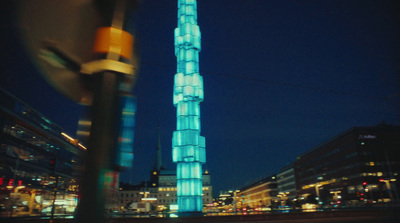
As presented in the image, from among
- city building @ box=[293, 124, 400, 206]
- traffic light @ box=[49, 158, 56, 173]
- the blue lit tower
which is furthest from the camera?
city building @ box=[293, 124, 400, 206]

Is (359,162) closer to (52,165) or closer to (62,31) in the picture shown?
(52,165)

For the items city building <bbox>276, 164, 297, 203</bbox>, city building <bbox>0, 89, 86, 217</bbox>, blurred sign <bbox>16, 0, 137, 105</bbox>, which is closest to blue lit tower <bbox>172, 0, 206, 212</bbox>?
city building <bbox>0, 89, 86, 217</bbox>

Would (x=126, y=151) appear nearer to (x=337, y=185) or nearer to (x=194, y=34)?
(x=194, y=34)

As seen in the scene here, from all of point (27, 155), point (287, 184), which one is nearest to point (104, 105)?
point (27, 155)

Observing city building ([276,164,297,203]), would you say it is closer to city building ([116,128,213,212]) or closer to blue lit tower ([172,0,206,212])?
city building ([116,128,213,212])

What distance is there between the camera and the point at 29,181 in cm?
5150

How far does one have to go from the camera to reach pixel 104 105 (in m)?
2.11

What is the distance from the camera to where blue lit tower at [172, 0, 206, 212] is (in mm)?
33188

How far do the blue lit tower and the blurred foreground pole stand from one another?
3078cm

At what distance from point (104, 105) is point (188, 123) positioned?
1278 inches

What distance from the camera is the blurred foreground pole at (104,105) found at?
6.10 feet

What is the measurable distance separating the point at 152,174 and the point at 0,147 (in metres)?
110

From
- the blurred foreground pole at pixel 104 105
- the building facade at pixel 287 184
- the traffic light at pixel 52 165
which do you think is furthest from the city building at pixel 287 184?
the blurred foreground pole at pixel 104 105

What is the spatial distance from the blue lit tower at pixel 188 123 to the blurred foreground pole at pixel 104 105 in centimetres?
3078
